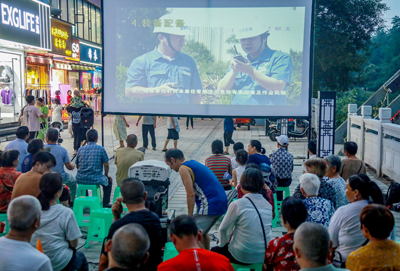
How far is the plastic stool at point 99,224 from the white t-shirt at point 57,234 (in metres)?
1.53

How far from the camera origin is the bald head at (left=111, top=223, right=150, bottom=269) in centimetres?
247

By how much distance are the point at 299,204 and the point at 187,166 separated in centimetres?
184

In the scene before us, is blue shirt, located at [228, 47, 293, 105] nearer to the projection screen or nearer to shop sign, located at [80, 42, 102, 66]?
the projection screen

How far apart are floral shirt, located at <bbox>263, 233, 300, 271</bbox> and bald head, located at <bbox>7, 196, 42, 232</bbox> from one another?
1.76 m

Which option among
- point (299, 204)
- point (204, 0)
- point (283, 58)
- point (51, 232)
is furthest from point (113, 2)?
point (299, 204)

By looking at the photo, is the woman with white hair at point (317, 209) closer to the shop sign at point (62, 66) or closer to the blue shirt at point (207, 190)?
the blue shirt at point (207, 190)

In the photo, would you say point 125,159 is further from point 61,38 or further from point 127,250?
point 61,38

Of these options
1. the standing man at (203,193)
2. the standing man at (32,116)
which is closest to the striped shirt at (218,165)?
the standing man at (203,193)

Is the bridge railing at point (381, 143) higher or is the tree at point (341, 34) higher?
the tree at point (341, 34)

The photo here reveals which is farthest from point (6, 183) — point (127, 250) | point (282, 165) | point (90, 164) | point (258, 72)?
point (258, 72)

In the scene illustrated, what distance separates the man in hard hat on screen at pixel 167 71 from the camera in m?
8.43

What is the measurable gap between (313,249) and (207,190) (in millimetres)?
2415

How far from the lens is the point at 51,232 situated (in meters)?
3.74

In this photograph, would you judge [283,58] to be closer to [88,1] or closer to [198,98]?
[198,98]
